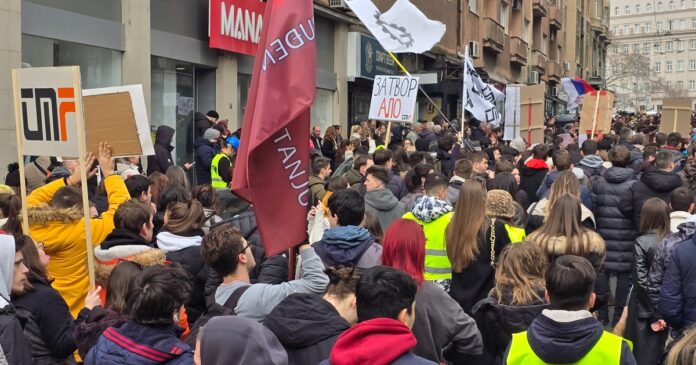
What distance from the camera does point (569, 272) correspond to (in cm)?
406

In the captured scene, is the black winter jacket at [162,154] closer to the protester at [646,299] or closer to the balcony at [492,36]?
the protester at [646,299]

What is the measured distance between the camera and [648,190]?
8.91 metres

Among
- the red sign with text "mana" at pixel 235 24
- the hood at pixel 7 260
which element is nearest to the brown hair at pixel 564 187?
the hood at pixel 7 260

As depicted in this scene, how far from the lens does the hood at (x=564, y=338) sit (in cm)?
371

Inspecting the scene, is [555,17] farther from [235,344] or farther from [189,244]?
[235,344]

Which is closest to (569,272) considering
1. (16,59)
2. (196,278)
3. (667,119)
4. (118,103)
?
(196,278)

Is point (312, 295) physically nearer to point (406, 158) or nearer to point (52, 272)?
point (52, 272)

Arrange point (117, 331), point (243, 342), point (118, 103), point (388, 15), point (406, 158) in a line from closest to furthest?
point (243, 342), point (117, 331), point (118, 103), point (406, 158), point (388, 15)

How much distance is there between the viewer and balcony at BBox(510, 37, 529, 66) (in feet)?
135

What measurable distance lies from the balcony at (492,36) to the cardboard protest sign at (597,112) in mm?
17671

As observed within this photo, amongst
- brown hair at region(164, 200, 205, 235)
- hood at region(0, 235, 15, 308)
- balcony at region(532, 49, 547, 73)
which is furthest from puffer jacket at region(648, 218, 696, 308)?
balcony at region(532, 49, 547, 73)

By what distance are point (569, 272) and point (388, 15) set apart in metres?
10.2

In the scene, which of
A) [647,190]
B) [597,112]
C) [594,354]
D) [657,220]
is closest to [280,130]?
[594,354]

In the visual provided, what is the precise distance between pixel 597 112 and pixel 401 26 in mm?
6088
